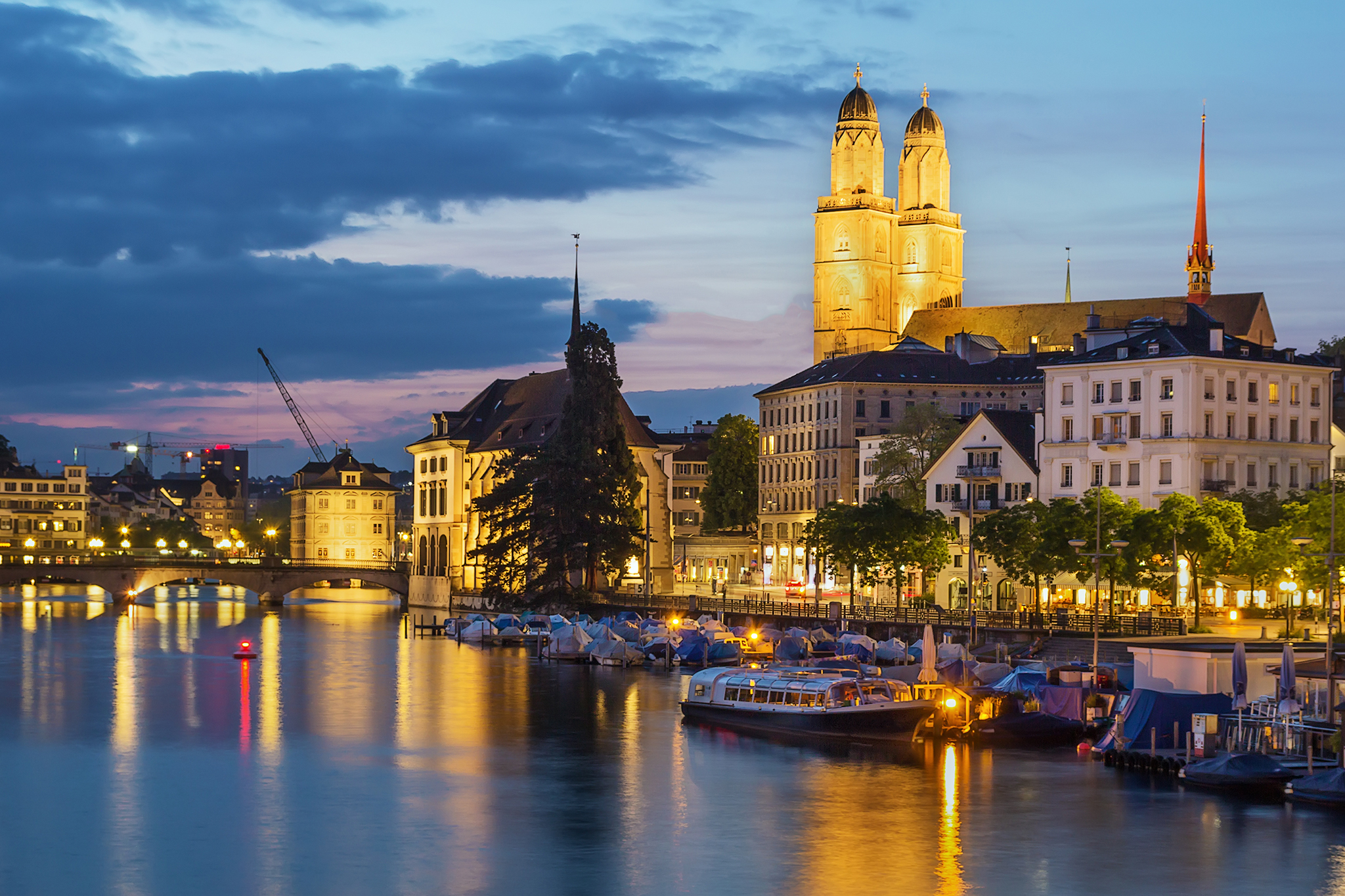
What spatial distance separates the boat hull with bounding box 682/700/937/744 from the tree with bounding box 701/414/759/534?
386ft

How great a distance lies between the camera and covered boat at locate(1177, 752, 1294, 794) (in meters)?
48.2

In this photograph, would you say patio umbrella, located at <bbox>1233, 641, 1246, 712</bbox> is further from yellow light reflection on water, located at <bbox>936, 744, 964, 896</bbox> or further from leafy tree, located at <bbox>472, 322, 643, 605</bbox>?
leafy tree, located at <bbox>472, 322, 643, 605</bbox>

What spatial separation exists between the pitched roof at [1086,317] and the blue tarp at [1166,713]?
111 m

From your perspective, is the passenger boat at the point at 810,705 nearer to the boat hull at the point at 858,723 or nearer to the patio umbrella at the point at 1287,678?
the boat hull at the point at 858,723

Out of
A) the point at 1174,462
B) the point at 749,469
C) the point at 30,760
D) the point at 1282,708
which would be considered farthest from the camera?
the point at 749,469

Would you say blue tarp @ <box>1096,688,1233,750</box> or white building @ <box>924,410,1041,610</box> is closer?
blue tarp @ <box>1096,688,1233,750</box>

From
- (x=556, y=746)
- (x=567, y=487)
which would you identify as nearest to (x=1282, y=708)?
(x=556, y=746)

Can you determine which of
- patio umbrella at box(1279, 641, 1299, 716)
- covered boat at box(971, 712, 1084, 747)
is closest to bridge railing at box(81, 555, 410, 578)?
covered boat at box(971, 712, 1084, 747)

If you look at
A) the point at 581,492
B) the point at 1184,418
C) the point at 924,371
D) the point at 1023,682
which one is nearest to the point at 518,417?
the point at 924,371

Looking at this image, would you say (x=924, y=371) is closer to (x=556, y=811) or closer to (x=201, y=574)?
(x=201, y=574)

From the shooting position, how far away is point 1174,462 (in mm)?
99812

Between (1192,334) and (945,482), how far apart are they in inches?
686

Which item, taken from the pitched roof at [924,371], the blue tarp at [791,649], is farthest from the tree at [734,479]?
the blue tarp at [791,649]

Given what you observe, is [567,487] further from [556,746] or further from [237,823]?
[237,823]
